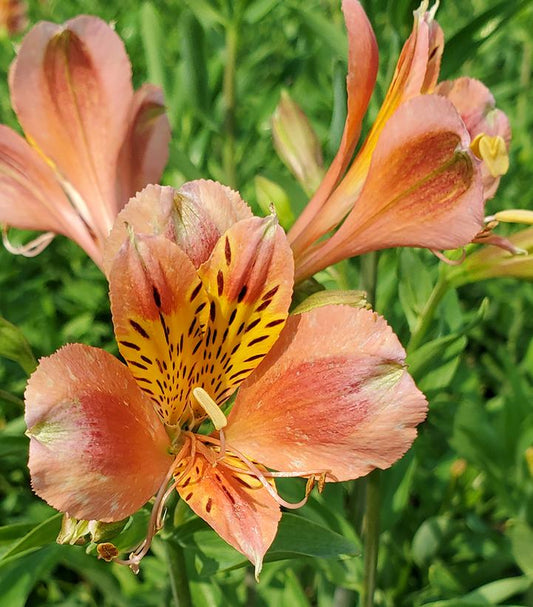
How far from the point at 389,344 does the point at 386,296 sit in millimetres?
589

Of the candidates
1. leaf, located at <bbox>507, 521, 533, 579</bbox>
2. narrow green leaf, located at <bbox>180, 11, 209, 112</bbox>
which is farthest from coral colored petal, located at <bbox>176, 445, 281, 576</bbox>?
narrow green leaf, located at <bbox>180, 11, 209, 112</bbox>

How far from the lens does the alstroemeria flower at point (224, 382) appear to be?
24.5 inches

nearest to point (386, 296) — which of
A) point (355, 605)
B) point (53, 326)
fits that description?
point (355, 605)

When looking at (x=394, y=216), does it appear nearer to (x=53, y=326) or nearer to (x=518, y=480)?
(x=518, y=480)

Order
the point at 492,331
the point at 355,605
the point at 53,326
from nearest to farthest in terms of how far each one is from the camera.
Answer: the point at 355,605, the point at 53,326, the point at 492,331

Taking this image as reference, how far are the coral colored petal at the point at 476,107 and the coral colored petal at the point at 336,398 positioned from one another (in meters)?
0.30

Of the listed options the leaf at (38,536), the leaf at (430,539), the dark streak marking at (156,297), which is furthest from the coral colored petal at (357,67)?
the leaf at (430,539)

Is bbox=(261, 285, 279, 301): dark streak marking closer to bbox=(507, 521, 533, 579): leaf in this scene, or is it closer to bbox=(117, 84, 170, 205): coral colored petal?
bbox=(117, 84, 170, 205): coral colored petal

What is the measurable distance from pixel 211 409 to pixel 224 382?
7cm

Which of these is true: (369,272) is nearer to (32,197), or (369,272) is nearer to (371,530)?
(371,530)

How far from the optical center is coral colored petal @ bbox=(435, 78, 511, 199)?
86 cm

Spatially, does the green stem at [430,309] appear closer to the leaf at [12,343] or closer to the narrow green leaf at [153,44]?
the leaf at [12,343]

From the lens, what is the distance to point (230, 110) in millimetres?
1771

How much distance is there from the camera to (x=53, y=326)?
2318mm
